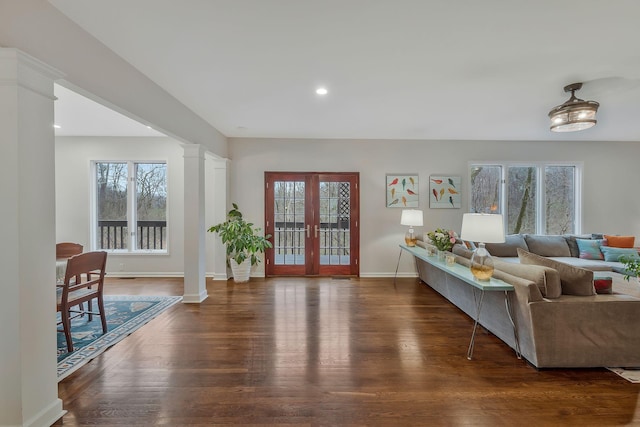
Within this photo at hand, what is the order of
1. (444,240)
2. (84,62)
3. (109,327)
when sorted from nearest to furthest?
1. (84,62)
2. (109,327)
3. (444,240)

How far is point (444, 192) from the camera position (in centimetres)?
557

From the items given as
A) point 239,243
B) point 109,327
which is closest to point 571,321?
point 239,243

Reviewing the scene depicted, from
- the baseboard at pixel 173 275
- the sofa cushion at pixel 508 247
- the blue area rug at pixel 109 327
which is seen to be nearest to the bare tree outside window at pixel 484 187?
the sofa cushion at pixel 508 247

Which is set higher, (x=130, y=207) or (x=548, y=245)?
(x=130, y=207)

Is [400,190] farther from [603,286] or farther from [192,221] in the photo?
[192,221]

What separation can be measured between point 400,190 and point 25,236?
5179 mm

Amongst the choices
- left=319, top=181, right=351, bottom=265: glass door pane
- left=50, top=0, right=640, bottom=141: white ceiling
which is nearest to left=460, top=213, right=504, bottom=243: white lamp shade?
left=50, top=0, right=640, bottom=141: white ceiling

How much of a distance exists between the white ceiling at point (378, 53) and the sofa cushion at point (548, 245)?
87.2 inches

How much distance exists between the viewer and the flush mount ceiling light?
2912 millimetres

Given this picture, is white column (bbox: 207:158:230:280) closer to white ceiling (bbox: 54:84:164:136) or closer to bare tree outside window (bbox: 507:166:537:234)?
white ceiling (bbox: 54:84:164:136)

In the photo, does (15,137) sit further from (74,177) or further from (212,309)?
(74,177)

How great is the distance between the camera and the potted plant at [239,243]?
494cm

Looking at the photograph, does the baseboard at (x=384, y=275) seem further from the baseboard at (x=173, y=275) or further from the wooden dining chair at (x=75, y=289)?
the wooden dining chair at (x=75, y=289)

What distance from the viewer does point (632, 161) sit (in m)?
5.57
